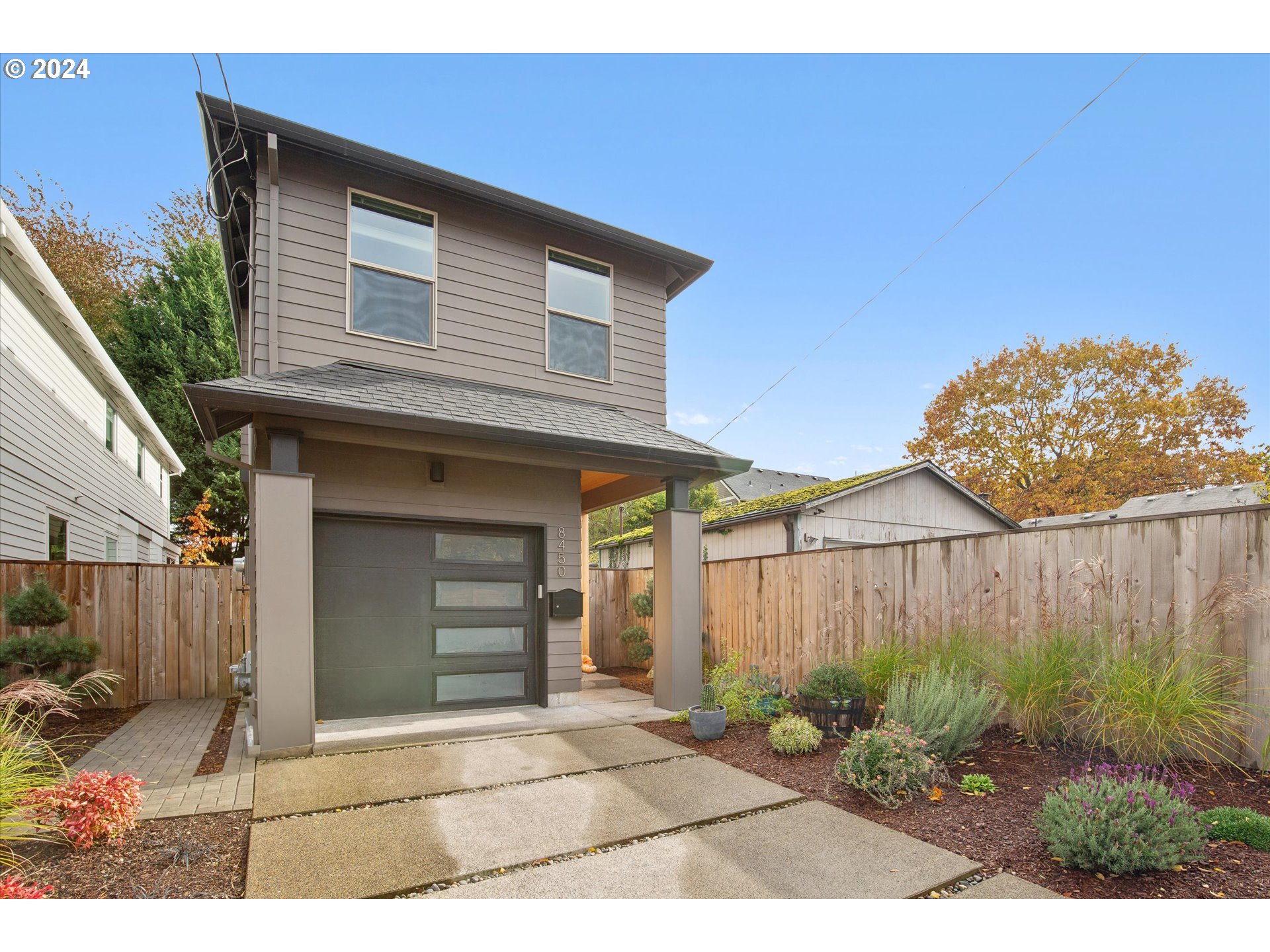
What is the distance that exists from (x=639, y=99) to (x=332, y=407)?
675 cm

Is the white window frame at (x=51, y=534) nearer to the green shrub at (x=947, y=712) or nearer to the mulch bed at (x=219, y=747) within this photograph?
the mulch bed at (x=219, y=747)

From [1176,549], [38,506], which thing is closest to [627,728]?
[1176,549]

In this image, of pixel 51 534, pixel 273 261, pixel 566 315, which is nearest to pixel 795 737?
pixel 566 315

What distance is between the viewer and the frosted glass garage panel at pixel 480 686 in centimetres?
649

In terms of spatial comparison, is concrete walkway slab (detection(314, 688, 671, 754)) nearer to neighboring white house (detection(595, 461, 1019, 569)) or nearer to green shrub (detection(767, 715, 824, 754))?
green shrub (detection(767, 715, 824, 754))

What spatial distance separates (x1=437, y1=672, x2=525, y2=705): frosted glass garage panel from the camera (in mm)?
6492

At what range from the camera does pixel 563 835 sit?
3.37 m

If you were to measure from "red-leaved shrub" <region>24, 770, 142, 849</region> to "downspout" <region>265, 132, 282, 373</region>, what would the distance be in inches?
144

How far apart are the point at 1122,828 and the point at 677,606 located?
4282 mm

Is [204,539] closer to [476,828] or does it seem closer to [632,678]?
[632,678]

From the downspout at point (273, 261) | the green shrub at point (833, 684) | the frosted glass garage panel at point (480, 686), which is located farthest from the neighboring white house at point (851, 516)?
the downspout at point (273, 261)

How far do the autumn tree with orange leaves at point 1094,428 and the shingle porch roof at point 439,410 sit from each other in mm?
17818

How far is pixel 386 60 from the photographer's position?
5.48 m
